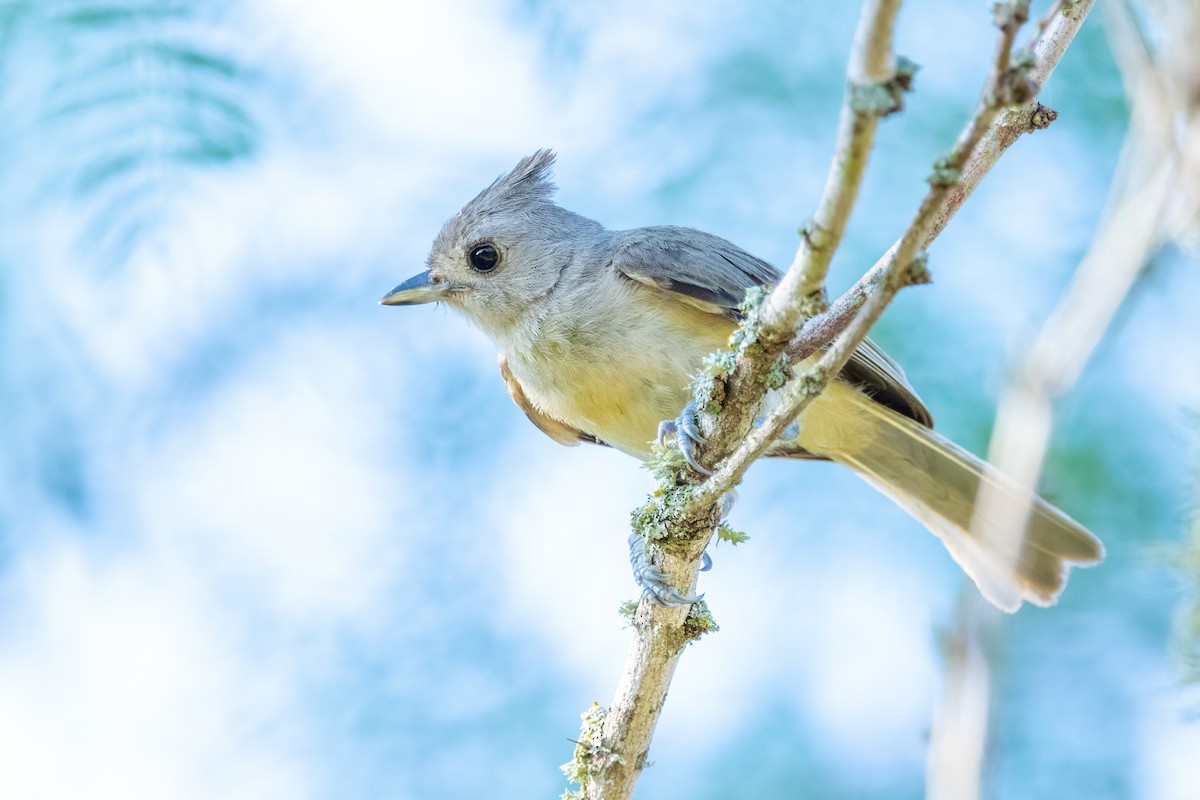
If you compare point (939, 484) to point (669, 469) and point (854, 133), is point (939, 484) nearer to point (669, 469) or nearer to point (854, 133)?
point (669, 469)

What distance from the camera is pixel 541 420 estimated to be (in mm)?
4949

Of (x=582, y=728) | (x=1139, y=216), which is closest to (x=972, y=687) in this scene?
(x=1139, y=216)

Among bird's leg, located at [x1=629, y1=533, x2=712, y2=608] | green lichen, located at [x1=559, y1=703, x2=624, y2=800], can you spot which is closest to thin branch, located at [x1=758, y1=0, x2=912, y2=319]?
bird's leg, located at [x1=629, y1=533, x2=712, y2=608]

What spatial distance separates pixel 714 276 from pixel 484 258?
119cm

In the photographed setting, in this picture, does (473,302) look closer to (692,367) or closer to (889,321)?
(692,367)

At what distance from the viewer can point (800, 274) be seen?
7.83 feet

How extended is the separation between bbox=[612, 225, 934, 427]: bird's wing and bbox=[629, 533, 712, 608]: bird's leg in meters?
1.08

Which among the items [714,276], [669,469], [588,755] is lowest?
[588,755]

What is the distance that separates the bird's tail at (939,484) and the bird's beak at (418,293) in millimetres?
1507

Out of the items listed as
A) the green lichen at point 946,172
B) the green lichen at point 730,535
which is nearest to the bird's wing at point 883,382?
the green lichen at point 730,535

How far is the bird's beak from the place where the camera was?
4.86 m

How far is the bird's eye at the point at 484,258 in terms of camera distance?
485 cm

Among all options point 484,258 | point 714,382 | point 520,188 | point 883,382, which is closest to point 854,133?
point 714,382

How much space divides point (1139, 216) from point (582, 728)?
2.12 metres
